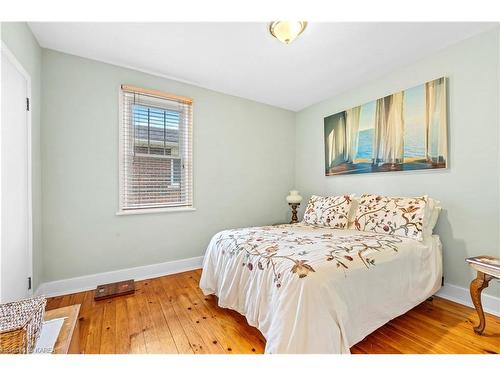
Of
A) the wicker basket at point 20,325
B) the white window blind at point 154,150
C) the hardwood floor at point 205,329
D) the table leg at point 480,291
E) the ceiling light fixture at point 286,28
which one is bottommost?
the hardwood floor at point 205,329

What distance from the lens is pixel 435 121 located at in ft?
7.15

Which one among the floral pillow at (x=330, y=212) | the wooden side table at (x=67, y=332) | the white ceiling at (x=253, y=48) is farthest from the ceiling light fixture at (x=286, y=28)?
the wooden side table at (x=67, y=332)

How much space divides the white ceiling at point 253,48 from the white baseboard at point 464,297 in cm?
238

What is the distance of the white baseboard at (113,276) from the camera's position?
2.14m

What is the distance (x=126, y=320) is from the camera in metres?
1.77

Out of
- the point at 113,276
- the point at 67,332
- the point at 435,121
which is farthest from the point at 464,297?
the point at 113,276

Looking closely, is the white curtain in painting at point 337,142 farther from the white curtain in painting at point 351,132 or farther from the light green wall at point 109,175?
the light green wall at point 109,175

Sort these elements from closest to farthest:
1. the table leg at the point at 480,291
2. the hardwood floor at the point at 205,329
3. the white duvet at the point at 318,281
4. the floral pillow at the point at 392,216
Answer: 1. the white duvet at the point at 318,281
2. the hardwood floor at the point at 205,329
3. the table leg at the point at 480,291
4. the floral pillow at the point at 392,216

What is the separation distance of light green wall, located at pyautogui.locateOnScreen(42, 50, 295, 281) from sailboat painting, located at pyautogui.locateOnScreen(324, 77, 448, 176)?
1330 mm

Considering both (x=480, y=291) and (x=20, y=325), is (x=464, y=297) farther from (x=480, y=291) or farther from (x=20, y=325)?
(x=20, y=325)

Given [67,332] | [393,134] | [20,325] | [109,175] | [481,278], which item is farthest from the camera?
[393,134]

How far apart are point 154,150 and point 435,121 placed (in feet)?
10.4

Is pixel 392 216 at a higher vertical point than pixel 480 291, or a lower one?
higher

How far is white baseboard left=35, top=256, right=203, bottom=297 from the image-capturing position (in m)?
2.14
